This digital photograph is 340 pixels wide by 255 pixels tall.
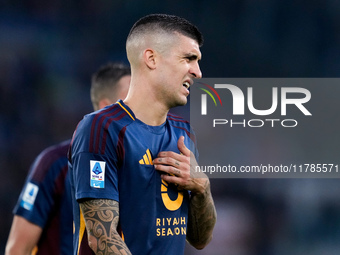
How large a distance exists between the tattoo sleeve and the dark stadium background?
4403 millimetres

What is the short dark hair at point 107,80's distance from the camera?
166 inches

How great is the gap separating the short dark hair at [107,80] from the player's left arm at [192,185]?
1.66m

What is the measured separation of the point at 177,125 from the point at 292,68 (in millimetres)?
5817

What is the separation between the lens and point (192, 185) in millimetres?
2570

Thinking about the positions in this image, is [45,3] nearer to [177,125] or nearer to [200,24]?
[200,24]

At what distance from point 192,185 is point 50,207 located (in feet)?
4.47

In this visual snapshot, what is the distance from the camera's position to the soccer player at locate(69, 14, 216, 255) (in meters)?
2.31

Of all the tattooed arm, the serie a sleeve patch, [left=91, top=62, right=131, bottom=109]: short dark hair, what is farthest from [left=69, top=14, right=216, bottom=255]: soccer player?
[left=91, top=62, right=131, bottom=109]: short dark hair

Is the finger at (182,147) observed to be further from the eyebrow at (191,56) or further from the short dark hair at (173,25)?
the short dark hair at (173,25)

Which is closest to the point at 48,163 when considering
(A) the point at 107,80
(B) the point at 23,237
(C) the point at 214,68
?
(B) the point at 23,237

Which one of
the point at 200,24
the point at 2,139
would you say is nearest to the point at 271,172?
the point at 200,24

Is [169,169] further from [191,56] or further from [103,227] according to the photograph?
[191,56]

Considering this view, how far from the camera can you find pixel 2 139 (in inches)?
300

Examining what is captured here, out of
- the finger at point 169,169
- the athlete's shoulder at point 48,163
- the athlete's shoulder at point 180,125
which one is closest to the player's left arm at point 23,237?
the athlete's shoulder at point 48,163
